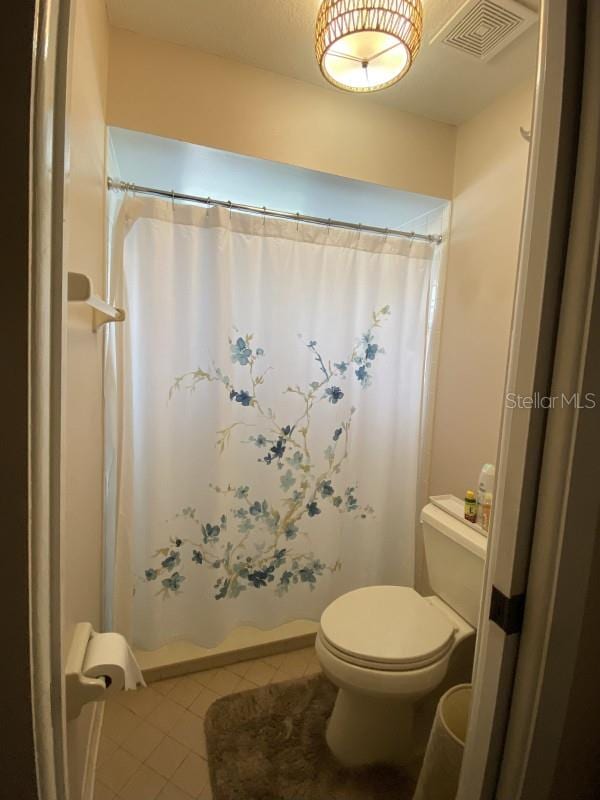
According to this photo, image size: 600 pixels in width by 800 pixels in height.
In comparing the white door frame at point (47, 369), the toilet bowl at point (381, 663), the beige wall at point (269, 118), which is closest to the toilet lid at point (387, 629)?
the toilet bowl at point (381, 663)

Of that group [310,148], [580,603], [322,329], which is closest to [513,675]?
[580,603]

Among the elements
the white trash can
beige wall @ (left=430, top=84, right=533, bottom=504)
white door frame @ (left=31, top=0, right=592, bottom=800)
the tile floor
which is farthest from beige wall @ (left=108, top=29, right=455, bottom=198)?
the tile floor

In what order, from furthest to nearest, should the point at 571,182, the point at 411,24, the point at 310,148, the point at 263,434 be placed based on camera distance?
the point at 263,434, the point at 310,148, the point at 411,24, the point at 571,182

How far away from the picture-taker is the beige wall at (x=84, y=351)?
788 mm

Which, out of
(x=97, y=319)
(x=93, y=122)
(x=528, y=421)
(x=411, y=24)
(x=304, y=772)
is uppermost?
(x=411, y=24)

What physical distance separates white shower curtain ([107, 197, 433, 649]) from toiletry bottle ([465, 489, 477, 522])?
47 cm

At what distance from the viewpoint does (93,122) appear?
1038 millimetres

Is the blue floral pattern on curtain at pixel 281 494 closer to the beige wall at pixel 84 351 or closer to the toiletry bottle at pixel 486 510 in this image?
→ the beige wall at pixel 84 351

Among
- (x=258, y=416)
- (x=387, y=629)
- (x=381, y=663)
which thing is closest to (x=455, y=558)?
(x=387, y=629)

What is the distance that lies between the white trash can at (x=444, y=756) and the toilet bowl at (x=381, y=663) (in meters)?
0.09

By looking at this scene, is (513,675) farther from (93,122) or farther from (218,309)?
(93,122)

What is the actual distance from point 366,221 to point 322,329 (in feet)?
2.45

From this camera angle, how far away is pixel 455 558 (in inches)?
56.6

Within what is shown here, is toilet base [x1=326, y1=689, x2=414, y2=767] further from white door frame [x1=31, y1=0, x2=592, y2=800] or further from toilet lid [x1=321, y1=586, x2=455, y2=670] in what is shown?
white door frame [x1=31, y1=0, x2=592, y2=800]
